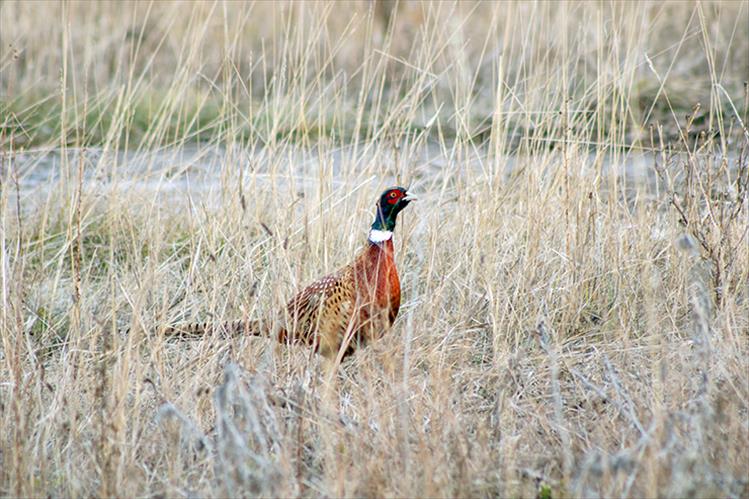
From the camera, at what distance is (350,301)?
364cm

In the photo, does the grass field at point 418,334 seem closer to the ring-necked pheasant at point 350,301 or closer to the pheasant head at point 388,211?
the ring-necked pheasant at point 350,301

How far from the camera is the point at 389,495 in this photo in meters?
2.52

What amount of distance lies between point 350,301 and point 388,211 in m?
0.35

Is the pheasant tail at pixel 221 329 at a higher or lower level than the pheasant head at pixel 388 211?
lower

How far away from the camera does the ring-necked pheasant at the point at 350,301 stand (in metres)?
3.61

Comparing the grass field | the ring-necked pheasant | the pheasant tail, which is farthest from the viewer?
the ring-necked pheasant

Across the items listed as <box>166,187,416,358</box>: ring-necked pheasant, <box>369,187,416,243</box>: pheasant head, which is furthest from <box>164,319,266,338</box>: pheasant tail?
<box>369,187,416,243</box>: pheasant head

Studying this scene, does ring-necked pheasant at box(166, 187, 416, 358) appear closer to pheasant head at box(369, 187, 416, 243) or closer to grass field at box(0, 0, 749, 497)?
pheasant head at box(369, 187, 416, 243)

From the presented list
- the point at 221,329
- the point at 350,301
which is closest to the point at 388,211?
the point at 350,301

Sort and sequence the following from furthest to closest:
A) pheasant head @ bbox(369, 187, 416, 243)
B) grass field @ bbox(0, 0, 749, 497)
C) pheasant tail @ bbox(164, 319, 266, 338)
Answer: pheasant head @ bbox(369, 187, 416, 243)
pheasant tail @ bbox(164, 319, 266, 338)
grass field @ bbox(0, 0, 749, 497)

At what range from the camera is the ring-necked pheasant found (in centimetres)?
361

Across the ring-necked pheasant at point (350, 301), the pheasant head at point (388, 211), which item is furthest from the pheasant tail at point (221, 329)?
the pheasant head at point (388, 211)

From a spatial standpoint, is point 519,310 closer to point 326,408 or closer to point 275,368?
point 275,368

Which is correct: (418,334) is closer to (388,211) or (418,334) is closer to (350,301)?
(350,301)
